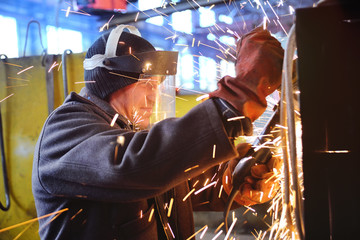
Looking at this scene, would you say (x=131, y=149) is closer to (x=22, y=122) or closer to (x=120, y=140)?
(x=120, y=140)

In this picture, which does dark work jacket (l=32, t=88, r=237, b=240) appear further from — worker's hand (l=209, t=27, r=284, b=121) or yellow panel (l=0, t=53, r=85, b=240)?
yellow panel (l=0, t=53, r=85, b=240)

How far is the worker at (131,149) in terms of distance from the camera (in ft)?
3.54

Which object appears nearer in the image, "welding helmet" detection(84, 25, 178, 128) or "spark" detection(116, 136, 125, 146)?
"spark" detection(116, 136, 125, 146)

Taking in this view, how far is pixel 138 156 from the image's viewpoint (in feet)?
3.53

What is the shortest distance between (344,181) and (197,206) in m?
1.37

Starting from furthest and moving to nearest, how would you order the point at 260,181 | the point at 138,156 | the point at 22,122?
the point at 22,122, the point at 260,181, the point at 138,156

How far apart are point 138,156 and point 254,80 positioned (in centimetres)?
43

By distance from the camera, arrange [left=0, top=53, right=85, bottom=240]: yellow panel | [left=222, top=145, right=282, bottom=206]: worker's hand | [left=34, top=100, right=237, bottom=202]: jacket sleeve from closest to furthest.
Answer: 1. [left=34, top=100, right=237, bottom=202]: jacket sleeve
2. [left=222, top=145, right=282, bottom=206]: worker's hand
3. [left=0, top=53, right=85, bottom=240]: yellow panel

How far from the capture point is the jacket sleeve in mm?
1069

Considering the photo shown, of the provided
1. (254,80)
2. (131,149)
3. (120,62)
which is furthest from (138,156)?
(120,62)

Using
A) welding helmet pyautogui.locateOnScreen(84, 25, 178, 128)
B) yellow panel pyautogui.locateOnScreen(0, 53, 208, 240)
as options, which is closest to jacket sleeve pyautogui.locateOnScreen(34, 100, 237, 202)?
welding helmet pyautogui.locateOnScreen(84, 25, 178, 128)

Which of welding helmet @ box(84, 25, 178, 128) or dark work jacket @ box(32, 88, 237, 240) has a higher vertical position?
welding helmet @ box(84, 25, 178, 128)

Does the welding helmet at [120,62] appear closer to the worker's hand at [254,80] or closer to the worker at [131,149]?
the worker at [131,149]

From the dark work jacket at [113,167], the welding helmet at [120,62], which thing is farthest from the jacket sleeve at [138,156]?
the welding helmet at [120,62]
